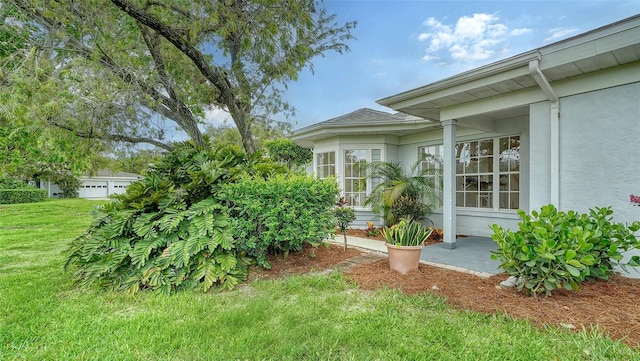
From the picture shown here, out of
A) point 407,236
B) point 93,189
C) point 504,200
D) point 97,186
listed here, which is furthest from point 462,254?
point 97,186

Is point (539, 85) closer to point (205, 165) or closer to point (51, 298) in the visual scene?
point (205, 165)

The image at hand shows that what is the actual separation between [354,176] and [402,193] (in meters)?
1.80

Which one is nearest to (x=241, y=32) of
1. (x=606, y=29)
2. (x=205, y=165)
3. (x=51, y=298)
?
(x=205, y=165)

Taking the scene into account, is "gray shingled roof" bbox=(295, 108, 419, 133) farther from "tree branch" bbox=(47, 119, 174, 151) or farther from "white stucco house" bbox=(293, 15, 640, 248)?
"tree branch" bbox=(47, 119, 174, 151)

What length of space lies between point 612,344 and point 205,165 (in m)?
4.93

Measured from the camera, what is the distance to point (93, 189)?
3134cm

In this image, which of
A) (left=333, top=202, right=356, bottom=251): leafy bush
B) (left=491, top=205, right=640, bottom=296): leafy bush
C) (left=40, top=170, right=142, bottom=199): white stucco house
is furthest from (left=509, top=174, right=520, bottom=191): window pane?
(left=40, top=170, right=142, bottom=199): white stucco house

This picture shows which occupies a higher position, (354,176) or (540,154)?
(540,154)

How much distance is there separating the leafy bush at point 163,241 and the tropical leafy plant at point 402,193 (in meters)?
4.03

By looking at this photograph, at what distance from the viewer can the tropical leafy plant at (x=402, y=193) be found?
712 cm

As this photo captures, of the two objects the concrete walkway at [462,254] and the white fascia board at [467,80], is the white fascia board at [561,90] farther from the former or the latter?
the concrete walkway at [462,254]

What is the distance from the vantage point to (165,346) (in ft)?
8.02

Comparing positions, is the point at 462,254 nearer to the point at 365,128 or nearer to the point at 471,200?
the point at 471,200

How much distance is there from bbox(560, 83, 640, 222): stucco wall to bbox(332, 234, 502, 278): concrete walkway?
1425mm
